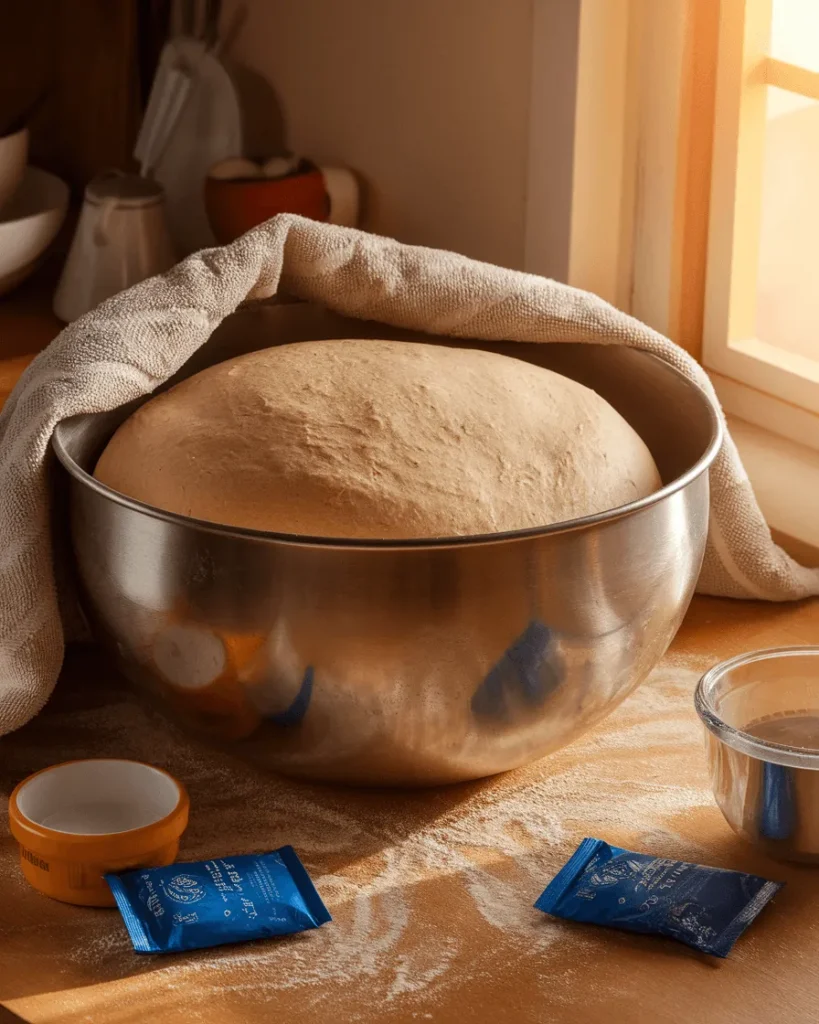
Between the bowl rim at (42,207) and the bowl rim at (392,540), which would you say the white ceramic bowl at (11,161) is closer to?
the bowl rim at (42,207)

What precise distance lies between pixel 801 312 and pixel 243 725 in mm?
732

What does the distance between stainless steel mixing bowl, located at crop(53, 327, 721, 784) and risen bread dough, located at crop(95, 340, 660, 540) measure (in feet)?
0.13

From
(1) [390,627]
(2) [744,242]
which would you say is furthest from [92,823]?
(2) [744,242]

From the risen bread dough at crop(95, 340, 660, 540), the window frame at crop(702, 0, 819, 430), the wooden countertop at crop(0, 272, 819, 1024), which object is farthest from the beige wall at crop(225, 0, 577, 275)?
the wooden countertop at crop(0, 272, 819, 1024)

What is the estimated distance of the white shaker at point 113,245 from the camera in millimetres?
1392

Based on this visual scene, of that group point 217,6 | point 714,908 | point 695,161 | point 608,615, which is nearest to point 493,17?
point 695,161

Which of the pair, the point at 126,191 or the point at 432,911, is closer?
the point at 432,911

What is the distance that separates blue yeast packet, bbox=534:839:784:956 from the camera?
67 centimetres

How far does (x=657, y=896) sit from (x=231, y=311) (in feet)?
1.53

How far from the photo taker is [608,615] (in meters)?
0.72

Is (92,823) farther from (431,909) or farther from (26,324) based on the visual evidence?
(26,324)

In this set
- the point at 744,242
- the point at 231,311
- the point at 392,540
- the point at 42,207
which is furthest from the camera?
the point at 42,207

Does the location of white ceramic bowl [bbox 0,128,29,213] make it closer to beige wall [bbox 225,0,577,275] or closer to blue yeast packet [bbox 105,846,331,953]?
beige wall [bbox 225,0,577,275]

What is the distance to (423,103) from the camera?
1351 millimetres
